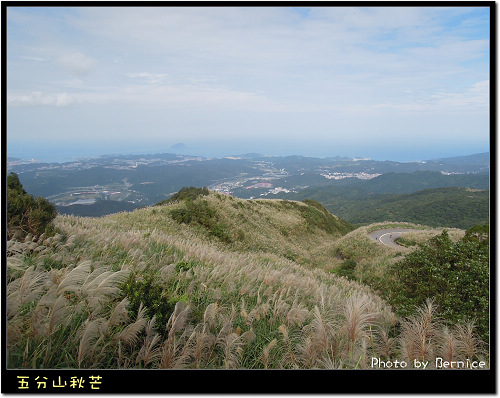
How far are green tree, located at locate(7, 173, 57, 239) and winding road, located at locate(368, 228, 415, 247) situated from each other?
103 ft

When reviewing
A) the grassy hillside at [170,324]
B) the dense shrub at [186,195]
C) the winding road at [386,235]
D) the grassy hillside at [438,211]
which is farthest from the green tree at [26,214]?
the grassy hillside at [438,211]

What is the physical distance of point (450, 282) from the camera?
5.88m

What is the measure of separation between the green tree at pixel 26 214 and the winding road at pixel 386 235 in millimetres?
31451

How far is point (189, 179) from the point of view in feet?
459

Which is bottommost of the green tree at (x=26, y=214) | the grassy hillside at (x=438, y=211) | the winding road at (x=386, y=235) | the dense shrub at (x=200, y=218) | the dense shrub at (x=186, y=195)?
the grassy hillside at (x=438, y=211)

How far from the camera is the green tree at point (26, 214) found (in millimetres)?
5238

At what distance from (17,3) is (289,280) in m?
5.73

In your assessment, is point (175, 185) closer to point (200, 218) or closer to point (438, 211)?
point (438, 211)

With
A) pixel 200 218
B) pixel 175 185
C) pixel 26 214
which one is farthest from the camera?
pixel 175 185

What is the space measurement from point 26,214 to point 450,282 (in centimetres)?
921

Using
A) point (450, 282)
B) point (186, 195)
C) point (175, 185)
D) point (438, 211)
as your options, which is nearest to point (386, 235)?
point (186, 195)

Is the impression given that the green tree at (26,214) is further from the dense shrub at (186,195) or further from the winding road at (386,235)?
the winding road at (386,235)

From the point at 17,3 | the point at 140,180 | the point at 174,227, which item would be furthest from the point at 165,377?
the point at 140,180

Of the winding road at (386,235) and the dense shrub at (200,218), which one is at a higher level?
the dense shrub at (200,218)
